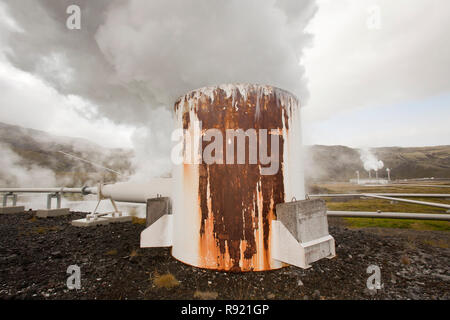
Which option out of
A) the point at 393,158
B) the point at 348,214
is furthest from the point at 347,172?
the point at 348,214

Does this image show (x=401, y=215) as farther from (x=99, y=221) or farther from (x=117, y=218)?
(x=99, y=221)

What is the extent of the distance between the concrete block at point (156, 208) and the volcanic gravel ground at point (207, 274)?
0.72 meters

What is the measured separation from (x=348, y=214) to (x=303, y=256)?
13.9 ft

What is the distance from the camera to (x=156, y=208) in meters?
4.11

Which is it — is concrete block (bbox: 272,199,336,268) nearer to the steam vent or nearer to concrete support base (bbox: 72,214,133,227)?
the steam vent

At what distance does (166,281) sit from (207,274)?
0.58 meters

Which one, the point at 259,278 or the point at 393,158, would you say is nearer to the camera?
the point at 259,278

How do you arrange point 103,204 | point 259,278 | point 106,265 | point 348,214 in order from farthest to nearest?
point 103,204, point 348,214, point 106,265, point 259,278

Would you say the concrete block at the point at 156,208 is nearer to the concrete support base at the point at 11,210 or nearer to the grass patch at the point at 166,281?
the grass patch at the point at 166,281

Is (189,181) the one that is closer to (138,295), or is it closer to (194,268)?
(194,268)

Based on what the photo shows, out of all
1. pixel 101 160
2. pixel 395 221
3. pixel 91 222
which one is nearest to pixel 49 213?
pixel 91 222

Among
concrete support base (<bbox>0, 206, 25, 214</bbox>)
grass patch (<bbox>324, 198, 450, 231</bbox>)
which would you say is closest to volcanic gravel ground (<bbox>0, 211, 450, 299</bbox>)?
grass patch (<bbox>324, 198, 450, 231</bbox>)

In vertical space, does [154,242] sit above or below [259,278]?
above

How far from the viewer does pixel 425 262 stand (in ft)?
13.3
